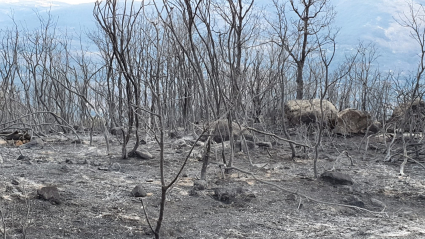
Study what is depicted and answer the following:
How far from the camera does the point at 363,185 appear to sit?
6.78m

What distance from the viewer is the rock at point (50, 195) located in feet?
15.9

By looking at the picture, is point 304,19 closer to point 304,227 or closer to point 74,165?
point 74,165

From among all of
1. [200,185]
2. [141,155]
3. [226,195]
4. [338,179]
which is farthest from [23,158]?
[338,179]

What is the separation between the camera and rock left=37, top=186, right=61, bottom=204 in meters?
4.84

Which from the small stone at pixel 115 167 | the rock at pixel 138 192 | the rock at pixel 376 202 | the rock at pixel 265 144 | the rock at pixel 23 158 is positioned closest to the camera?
the rock at pixel 138 192

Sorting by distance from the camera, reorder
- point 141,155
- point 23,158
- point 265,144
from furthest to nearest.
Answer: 1. point 265,144
2. point 141,155
3. point 23,158

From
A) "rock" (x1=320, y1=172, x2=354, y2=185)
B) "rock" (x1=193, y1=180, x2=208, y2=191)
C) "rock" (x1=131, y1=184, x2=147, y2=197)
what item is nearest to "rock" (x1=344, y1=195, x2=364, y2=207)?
"rock" (x1=320, y1=172, x2=354, y2=185)

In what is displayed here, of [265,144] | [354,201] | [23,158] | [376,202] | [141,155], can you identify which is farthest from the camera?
[265,144]

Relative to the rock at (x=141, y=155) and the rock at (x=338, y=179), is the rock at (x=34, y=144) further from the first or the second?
the rock at (x=338, y=179)

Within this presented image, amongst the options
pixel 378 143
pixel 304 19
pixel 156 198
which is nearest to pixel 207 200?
pixel 156 198

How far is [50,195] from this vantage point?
4859mm

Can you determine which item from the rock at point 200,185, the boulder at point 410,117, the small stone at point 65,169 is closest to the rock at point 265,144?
the boulder at point 410,117

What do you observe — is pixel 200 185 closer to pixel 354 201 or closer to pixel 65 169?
pixel 354 201

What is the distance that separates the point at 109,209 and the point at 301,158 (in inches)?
194
